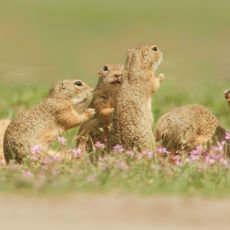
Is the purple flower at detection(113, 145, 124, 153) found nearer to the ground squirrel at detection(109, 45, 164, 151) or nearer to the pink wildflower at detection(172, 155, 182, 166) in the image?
the ground squirrel at detection(109, 45, 164, 151)

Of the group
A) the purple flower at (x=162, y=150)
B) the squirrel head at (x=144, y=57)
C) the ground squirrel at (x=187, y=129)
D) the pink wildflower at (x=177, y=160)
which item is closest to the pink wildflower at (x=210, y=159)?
the pink wildflower at (x=177, y=160)

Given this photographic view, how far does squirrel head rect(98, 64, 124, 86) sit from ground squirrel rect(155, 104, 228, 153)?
0.68 m

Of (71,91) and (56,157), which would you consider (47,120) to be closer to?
(71,91)

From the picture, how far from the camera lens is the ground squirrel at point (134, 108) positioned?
10.8m

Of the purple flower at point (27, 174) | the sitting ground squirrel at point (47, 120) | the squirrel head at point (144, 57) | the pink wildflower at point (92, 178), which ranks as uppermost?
the squirrel head at point (144, 57)

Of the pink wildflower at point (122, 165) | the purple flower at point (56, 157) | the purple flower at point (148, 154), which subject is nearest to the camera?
the pink wildflower at point (122, 165)

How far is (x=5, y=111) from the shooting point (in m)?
14.9

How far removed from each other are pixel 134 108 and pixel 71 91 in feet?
3.08

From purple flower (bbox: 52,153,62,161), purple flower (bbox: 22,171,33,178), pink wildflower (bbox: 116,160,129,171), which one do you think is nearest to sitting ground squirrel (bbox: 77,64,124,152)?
purple flower (bbox: 52,153,62,161)

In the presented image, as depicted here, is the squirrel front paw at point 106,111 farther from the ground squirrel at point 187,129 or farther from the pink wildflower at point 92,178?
the pink wildflower at point 92,178

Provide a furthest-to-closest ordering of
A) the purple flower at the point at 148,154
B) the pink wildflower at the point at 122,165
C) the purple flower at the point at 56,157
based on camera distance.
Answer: the purple flower at the point at 56,157
the purple flower at the point at 148,154
the pink wildflower at the point at 122,165

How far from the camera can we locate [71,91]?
11430 millimetres

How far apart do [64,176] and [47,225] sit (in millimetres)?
1785

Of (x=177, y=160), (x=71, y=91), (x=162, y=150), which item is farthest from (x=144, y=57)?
(x=177, y=160)
